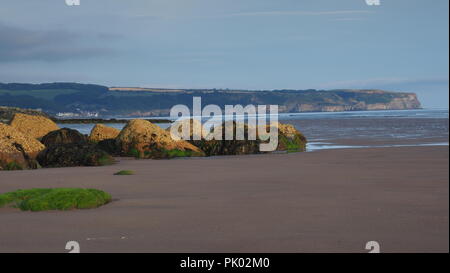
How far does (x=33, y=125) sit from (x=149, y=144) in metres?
8.77

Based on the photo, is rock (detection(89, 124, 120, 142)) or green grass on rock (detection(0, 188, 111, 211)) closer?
green grass on rock (detection(0, 188, 111, 211))

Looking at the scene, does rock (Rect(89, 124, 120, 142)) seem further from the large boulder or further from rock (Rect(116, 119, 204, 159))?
the large boulder

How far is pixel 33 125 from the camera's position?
97.0ft

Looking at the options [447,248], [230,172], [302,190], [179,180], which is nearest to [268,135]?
[230,172]

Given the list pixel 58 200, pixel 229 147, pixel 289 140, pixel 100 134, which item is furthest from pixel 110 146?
pixel 58 200

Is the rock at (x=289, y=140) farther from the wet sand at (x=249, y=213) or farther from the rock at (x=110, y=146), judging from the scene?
the wet sand at (x=249, y=213)

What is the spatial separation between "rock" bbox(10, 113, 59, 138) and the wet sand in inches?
508

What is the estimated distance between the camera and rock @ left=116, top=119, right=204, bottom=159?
22.9 meters

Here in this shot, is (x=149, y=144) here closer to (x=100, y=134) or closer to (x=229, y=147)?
(x=229, y=147)

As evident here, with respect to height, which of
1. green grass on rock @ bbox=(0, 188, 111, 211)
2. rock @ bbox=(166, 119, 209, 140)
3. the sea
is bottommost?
the sea

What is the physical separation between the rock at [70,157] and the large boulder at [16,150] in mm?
419

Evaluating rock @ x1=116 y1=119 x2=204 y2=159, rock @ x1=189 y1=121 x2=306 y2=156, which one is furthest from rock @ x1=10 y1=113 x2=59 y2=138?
rock @ x1=189 y1=121 x2=306 y2=156
